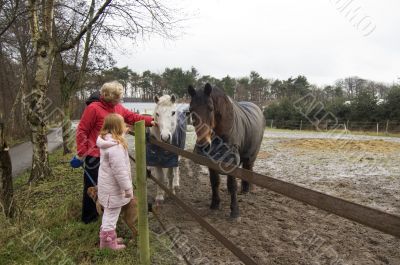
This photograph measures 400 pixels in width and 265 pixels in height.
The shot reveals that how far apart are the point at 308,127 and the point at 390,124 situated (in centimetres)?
Answer: 823

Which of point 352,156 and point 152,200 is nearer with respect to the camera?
point 152,200

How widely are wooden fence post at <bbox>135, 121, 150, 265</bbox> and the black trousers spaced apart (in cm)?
115

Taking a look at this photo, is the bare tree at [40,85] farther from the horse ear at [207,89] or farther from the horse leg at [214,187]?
the horse ear at [207,89]

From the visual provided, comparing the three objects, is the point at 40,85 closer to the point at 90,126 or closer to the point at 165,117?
the point at 165,117

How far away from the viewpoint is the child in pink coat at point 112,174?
10.3ft

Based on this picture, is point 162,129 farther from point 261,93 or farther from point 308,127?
point 261,93

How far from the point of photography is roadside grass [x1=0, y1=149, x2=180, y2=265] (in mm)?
3275

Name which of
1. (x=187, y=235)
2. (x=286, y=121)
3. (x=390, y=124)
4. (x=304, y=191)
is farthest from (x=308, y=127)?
(x=304, y=191)

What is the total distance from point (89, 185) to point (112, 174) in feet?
3.72

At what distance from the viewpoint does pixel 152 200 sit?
5.51 metres

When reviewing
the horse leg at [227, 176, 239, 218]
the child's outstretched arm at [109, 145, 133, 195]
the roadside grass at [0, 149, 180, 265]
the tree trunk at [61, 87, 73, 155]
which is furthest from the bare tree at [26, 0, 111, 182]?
the tree trunk at [61, 87, 73, 155]

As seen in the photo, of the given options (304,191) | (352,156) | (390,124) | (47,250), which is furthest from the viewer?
(390,124)

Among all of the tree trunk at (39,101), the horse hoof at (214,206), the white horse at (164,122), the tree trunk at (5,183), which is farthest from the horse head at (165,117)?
the tree trunk at (39,101)

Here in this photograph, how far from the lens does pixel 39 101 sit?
622 cm
